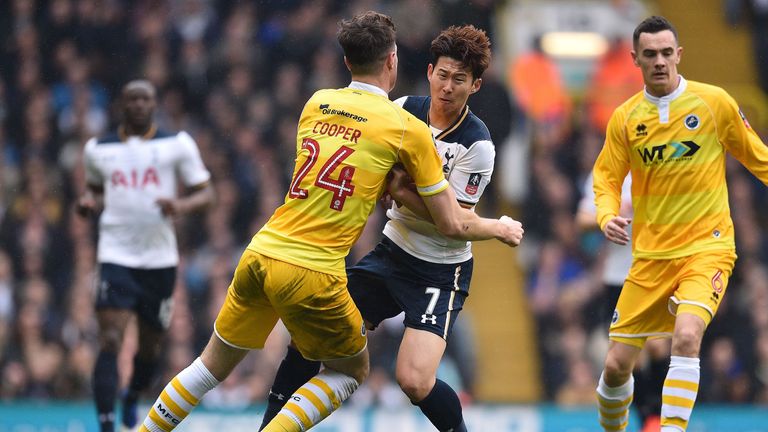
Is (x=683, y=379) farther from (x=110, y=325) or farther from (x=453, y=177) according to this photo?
(x=110, y=325)

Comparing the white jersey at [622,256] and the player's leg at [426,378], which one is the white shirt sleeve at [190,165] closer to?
the white jersey at [622,256]

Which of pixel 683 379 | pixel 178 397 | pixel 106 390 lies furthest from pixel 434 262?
pixel 106 390

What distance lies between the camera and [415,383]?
6707mm

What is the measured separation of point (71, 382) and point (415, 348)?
7.02 meters

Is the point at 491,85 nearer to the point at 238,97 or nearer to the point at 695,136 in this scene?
the point at 238,97

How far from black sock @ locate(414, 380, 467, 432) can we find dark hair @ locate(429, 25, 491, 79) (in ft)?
5.79

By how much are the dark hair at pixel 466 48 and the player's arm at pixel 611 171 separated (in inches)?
40.8

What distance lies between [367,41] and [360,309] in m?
1.68

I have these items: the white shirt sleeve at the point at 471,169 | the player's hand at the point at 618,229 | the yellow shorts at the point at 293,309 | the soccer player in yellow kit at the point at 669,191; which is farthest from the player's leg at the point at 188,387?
the soccer player in yellow kit at the point at 669,191

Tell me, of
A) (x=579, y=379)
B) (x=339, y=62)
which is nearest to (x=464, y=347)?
(x=579, y=379)

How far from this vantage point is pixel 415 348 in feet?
22.2

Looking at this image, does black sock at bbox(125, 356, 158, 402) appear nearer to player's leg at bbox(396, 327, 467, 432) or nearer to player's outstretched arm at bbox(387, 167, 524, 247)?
player's leg at bbox(396, 327, 467, 432)

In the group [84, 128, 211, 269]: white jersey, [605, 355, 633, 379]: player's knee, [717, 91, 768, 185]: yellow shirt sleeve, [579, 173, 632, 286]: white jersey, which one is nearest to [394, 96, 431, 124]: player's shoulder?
[717, 91, 768, 185]: yellow shirt sleeve

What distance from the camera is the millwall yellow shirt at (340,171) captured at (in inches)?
242
